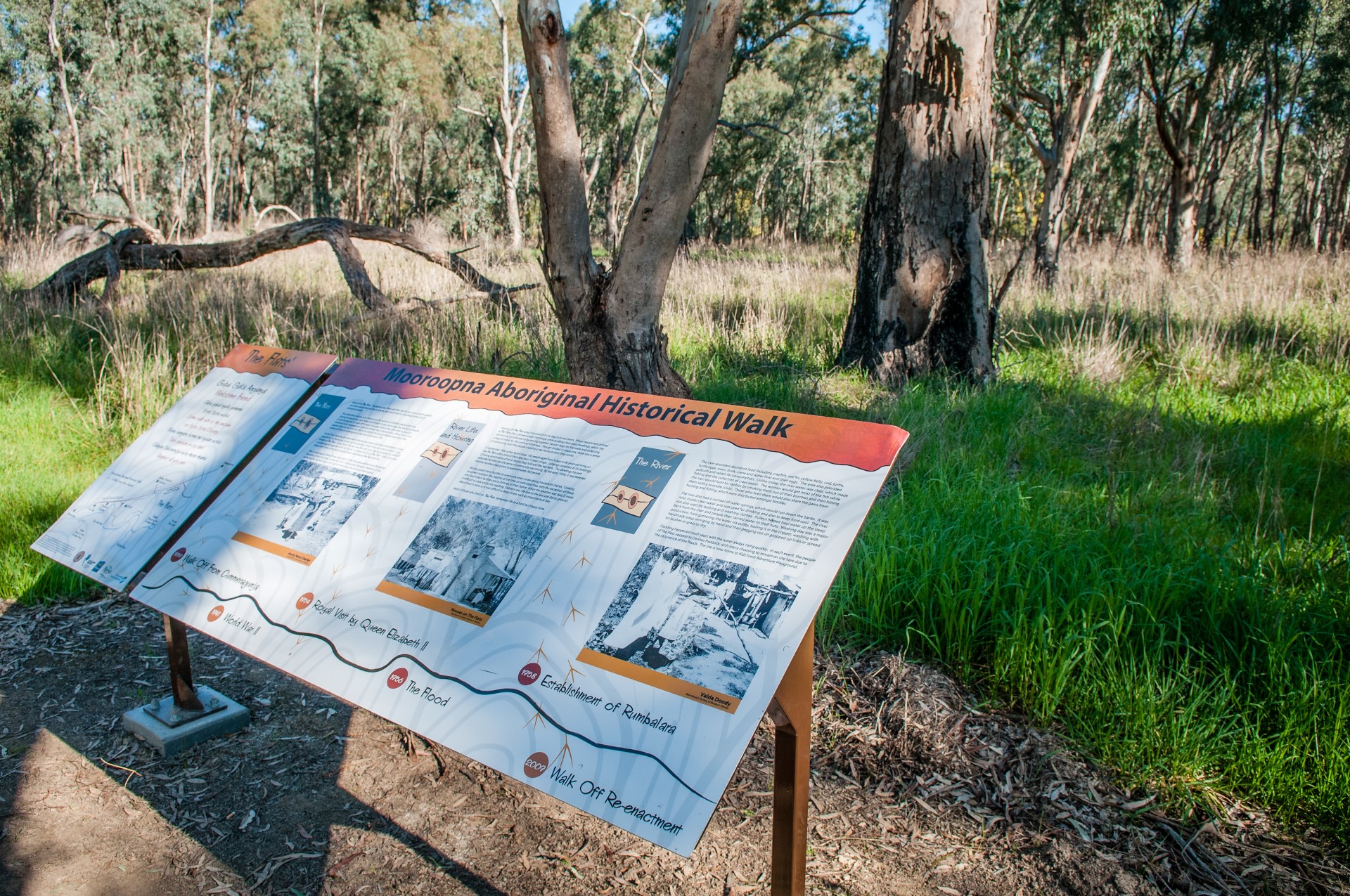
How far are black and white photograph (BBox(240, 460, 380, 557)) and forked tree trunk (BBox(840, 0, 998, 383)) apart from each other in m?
4.11

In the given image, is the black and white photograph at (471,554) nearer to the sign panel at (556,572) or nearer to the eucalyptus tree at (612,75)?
the sign panel at (556,572)

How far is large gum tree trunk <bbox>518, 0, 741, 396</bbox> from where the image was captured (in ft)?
11.9

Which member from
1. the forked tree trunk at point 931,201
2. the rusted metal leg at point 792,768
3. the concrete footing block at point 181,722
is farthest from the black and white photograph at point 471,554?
the forked tree trunk at point 931,201

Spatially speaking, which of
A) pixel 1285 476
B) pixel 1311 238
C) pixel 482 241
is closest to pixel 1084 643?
pixel 1285 476

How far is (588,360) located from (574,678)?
3.02m

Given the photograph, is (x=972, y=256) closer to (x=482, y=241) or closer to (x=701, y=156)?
(x=701, y=156)

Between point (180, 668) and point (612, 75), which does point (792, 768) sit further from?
point (612, 75)

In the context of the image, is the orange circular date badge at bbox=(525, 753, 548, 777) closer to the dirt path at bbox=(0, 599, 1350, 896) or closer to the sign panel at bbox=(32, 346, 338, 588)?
the dirt path at bbox=(0, 599, 1350, 896)

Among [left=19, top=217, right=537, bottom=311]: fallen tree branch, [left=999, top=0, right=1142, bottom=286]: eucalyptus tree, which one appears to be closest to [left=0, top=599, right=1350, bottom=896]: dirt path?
[left=19, top=217, right=537, bottom=311]: fallen tree branch

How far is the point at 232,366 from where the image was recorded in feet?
8.54

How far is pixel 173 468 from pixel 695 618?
173cm

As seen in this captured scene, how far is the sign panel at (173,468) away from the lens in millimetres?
2131

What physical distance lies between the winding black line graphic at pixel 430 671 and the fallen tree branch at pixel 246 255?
5276 mm

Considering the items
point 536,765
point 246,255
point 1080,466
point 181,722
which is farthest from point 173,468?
point 246,255
